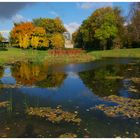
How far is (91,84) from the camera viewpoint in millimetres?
24797

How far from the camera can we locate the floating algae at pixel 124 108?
48.9 ft

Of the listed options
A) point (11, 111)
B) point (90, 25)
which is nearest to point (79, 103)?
point (11, 111)

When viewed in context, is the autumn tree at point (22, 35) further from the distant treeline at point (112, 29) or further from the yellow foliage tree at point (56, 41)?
the distant treeline at point (112, 29)

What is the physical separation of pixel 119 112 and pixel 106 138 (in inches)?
157

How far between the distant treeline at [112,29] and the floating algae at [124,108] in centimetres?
6041

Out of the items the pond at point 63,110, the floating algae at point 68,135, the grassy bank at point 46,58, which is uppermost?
the floating algae at point 68,135

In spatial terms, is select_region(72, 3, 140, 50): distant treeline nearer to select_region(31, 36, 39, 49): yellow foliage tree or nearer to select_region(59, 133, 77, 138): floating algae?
select_region(31, 36, 39, 49): yellow foliage tree

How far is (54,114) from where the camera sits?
49.0 ft

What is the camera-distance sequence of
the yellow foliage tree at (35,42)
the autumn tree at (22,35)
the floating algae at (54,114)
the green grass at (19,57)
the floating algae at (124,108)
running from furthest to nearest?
the autumn tree at (22,35) → the yellow foliage tree at (35,42) → the green grass at (19,57) → the floating algae at (124,108) → the floating algae at (54,114)

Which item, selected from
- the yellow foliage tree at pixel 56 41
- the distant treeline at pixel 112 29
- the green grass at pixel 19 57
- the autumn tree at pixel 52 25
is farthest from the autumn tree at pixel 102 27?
the green grass at pixel 19 57

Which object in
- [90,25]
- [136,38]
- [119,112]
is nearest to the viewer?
[119,112]

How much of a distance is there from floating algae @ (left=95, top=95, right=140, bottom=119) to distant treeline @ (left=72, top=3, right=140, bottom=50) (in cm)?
6041

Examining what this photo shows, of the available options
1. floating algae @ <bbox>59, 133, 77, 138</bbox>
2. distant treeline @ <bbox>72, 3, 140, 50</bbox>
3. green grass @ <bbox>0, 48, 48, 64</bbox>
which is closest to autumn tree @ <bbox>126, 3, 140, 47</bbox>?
distant treeline @ <bbox>72, 3, 140, 50</bbox>

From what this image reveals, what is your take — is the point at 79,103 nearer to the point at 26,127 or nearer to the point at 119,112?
the point at 119,112
